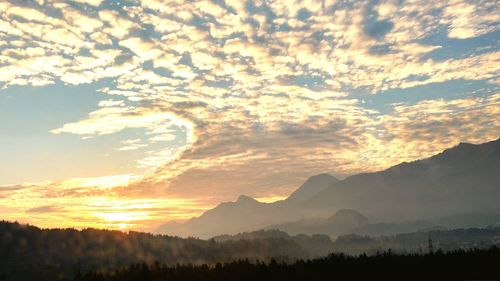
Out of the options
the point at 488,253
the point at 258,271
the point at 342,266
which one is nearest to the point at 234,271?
the point at 258,271

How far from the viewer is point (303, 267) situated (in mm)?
53562

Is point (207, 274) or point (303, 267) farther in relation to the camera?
point (303, 267)

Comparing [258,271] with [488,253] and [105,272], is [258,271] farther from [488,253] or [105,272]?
[488,253]

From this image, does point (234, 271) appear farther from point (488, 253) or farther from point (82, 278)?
point (488, 253)

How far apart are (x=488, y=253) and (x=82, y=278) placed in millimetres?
44578

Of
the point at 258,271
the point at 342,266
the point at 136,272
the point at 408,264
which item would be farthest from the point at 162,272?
the point at 408,264

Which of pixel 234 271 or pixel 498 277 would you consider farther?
pixel 234 271

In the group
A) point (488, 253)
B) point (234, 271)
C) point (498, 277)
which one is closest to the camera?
point (498, 277)

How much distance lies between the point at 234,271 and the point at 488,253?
29.1m

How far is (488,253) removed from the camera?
54719 mm

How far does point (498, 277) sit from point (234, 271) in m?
26.5

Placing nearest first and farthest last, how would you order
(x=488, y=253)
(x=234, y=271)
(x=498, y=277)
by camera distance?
(x=498, y=277) < (x=234, y=271) < (x=488, y=253)

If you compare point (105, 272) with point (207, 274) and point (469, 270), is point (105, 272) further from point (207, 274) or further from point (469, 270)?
point (469, 270)

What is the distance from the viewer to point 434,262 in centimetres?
5566
